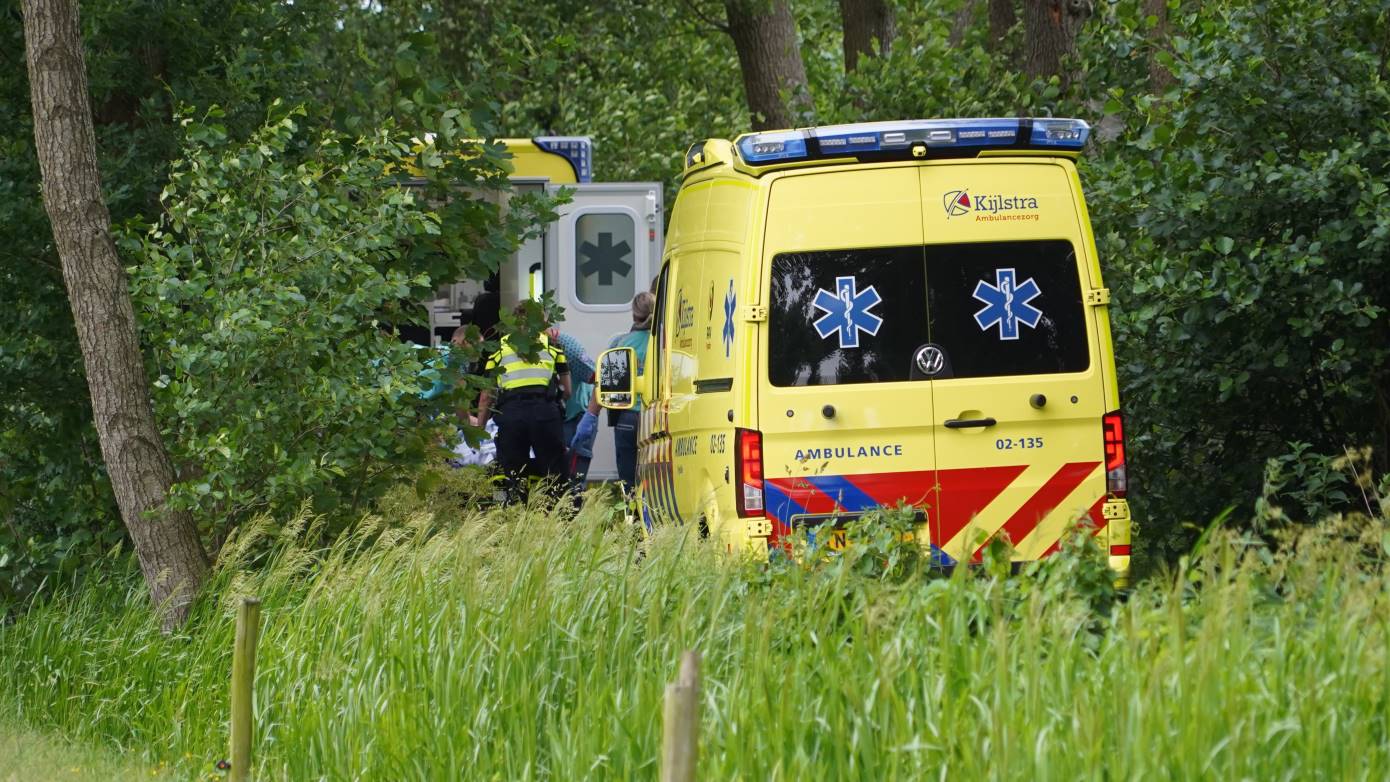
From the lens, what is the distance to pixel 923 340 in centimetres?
808

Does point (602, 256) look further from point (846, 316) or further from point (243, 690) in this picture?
point (243, 690)

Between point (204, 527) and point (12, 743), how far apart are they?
64.9 inches

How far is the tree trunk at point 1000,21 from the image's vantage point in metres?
15.7

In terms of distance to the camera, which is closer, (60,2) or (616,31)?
(60,2)

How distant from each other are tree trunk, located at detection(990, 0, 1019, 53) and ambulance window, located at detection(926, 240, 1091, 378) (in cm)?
790

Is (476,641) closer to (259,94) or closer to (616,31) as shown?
(259,94)

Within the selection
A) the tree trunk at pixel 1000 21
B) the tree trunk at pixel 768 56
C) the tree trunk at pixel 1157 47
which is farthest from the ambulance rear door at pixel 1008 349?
the tree trunk at pixel 768 56

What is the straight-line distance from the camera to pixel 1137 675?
179 inches

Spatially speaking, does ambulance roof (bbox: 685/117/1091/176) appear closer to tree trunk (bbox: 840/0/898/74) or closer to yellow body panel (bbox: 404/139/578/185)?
yellow body panel (bbox: 404/139/578/185)

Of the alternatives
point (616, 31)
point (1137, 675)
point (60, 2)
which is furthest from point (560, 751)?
point (616, 31)

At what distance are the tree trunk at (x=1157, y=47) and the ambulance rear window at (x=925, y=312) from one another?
3429 mm

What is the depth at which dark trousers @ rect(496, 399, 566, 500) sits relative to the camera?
14.2 metres

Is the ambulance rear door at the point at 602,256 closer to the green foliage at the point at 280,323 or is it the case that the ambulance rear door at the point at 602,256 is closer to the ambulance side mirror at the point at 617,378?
the ambulance side mirror at the point at 617,378

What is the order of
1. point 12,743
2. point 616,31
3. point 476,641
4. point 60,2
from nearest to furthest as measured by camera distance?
point 476,641 < point 12,743 < point 60,2 < point 616,31
